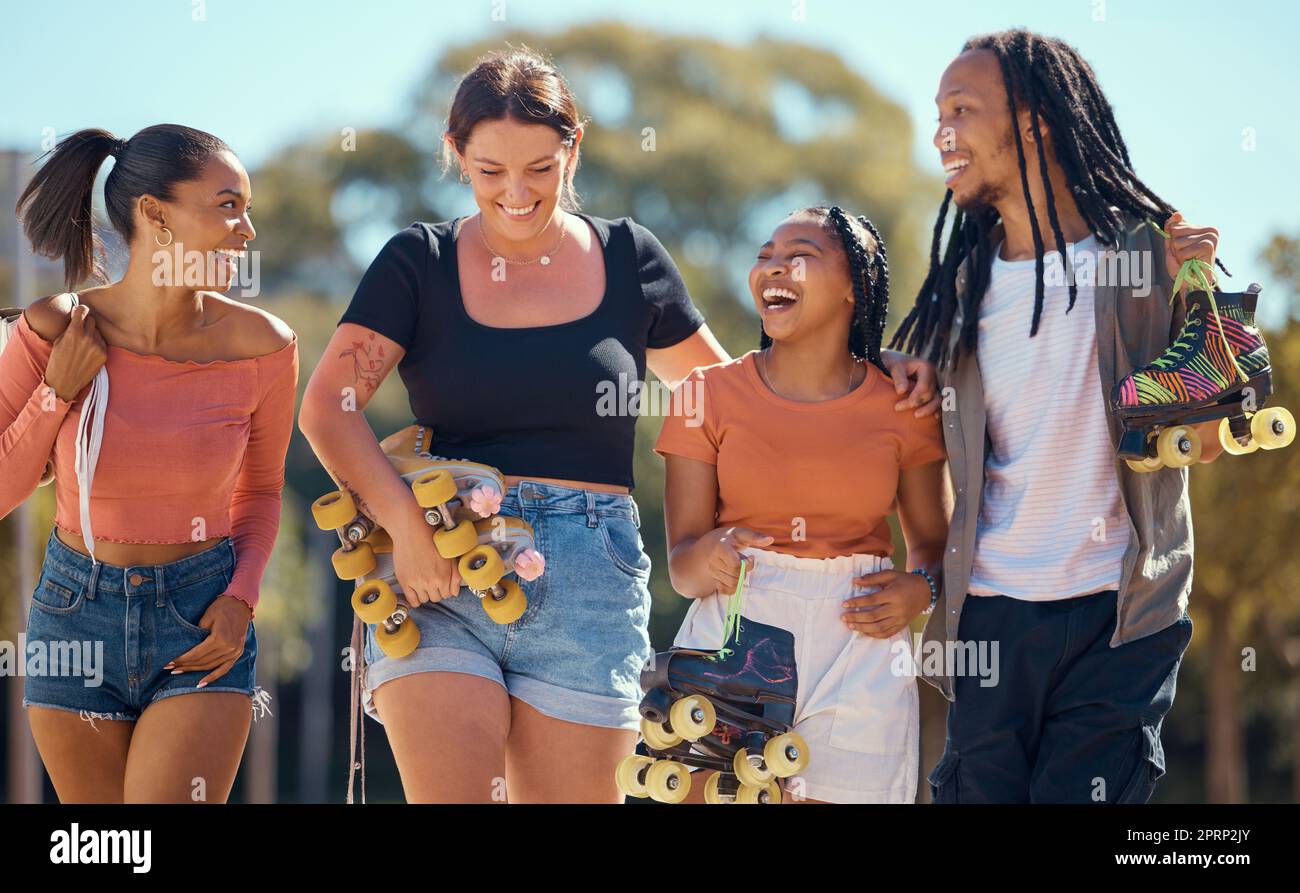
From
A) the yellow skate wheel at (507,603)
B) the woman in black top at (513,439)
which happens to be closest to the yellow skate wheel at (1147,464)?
the woman in black top at (513,439)

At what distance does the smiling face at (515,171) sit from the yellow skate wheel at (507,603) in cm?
91

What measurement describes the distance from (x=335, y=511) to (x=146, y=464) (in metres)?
0.52

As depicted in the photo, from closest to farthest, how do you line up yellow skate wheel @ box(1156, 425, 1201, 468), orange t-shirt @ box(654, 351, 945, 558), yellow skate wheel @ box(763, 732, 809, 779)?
yellow skate wheel @ box(1156, 425, 1201, 468), yellow skate wheel @ box(763, 732, 809, 779), orange t-shirt @ box(654, 351, 945, 558)

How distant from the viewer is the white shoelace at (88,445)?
4.01m

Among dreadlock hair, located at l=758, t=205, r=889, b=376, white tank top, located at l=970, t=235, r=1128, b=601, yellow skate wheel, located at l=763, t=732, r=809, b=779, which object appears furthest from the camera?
dreadlock hair, located at l=758, t=205, r=889, b=376

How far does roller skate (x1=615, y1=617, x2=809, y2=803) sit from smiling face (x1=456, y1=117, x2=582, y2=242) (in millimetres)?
1166

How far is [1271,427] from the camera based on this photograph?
3.85 metres

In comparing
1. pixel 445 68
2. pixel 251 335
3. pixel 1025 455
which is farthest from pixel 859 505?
pixel 445 68

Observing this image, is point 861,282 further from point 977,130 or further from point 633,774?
point 633,774

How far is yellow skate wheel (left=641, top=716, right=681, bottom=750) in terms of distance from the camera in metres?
3.97

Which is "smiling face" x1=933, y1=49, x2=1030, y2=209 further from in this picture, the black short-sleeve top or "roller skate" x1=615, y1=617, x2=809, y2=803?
"roller skate" x1=615, y1=617, x2=809, y2=803

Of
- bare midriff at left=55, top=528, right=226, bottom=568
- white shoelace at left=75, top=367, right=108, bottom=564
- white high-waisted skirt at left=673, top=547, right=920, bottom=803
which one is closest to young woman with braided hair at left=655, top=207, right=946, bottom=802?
white high-waisted skirt at left=673, top=547, right=920, bottom=803

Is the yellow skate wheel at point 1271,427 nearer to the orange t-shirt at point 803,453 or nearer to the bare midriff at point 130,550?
the orange t-shirt at point 803,453

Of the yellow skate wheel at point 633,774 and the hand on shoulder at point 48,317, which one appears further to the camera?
the hand on shoulder at point 48,317
